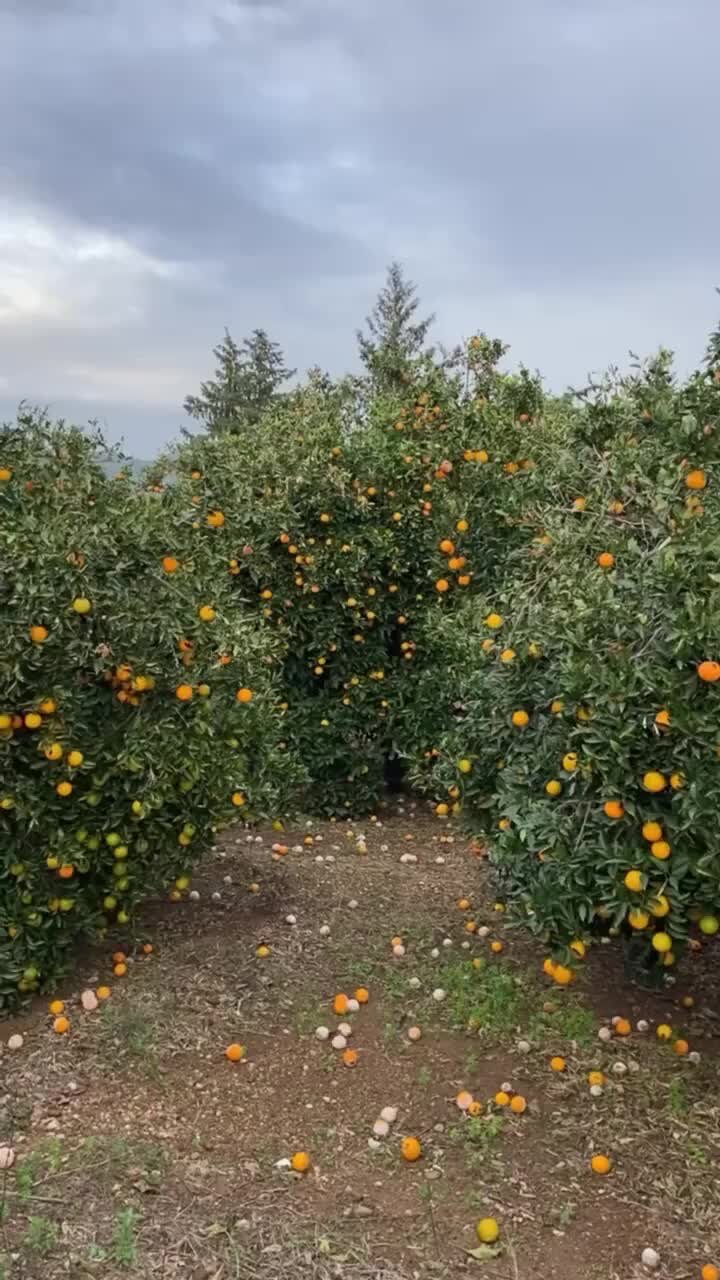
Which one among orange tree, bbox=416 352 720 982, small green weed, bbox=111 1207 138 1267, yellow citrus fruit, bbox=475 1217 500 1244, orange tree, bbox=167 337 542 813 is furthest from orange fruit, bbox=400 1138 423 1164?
orange tree, bbox=167 337 542 813

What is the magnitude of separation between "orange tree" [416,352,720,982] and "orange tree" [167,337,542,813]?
9.68 ft

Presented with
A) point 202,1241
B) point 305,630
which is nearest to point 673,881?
point 202,1241

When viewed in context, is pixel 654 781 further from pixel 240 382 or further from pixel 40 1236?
pixel 240 382

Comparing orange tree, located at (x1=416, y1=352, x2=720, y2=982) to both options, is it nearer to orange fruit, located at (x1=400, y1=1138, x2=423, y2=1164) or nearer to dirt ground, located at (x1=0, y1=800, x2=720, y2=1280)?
dirt ground, located at (x1=0, y1=800, x2=720, y2=1280)

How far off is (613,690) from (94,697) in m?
2.14

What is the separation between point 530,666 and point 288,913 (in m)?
2.38

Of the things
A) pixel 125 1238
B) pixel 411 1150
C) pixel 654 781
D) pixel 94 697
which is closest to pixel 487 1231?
pixel 411 1150

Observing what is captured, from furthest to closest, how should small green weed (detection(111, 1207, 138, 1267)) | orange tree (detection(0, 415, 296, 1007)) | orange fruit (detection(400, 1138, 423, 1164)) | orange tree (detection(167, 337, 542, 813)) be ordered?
orange tree (detection(167, 337, 542, 813)) → orange tree (detection(0, 415, 296, 1007)) → orange fruit (detection(400, 1138, 423, 1164)) → small green weed (detection(111, 1207, 138, 1267))

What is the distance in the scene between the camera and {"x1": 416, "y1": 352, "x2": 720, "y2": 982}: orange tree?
302 centimetres

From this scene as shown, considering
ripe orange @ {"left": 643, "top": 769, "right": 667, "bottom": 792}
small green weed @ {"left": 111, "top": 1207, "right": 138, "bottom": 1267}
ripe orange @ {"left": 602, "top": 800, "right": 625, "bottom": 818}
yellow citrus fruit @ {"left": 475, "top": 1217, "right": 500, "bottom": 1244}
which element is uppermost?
ripe orange @ {"left": 643, "top": 769, "right": 667, "bottom": 792}

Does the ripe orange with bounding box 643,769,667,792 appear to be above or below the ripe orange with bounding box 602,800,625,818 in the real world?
above

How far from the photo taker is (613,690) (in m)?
3.10

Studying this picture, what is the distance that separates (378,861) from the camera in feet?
22.3

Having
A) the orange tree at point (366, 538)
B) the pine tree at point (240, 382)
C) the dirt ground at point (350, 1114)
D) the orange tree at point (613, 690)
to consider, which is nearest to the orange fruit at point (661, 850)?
the orange tree at point (613, 690)
